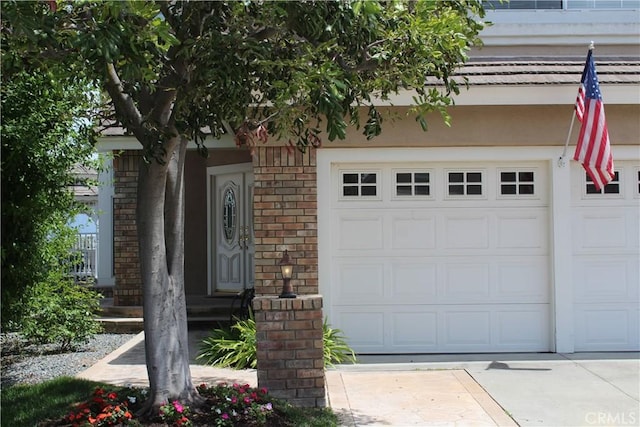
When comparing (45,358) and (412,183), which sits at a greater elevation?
(412,183)

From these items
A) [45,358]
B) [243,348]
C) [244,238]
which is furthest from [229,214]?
[243,348]

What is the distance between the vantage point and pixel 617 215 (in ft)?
29.4

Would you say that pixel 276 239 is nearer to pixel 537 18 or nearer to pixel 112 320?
pixel 112 320

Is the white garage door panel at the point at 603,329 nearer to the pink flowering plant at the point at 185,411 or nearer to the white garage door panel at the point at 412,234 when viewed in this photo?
the white garage door panel at the point at 412,234

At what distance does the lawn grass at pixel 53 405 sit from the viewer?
5.59 metres

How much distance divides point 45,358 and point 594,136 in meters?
7.19

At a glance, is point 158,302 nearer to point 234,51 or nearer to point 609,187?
point 234,51

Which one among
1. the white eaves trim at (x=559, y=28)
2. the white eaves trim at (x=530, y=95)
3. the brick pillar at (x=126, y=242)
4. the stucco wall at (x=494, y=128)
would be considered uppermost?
the white eaves trim at (x=559, y=28)

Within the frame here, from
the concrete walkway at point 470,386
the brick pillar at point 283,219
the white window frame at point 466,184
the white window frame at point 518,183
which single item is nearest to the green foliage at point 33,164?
the concrete walkway at point 470,386

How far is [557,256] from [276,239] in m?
3.48

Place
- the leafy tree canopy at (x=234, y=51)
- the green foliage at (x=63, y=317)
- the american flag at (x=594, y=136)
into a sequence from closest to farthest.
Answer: the leafy tree canopy at (x=234, y=51) → the american flag at (x=594, y=136) → the green foliage at (x=63, y=317)

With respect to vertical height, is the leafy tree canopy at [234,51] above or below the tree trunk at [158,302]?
above

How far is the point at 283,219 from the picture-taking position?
28.0 feet

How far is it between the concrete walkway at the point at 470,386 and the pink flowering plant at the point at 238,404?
2.62ft
